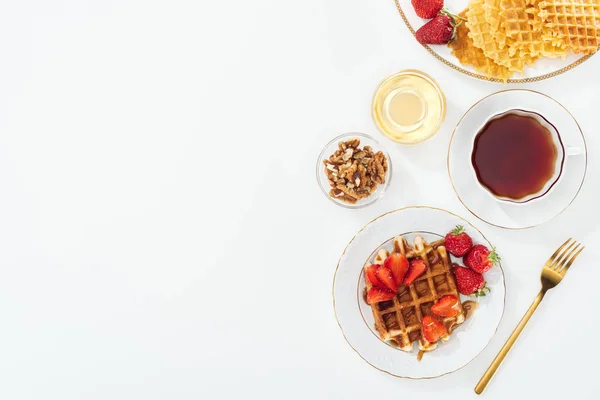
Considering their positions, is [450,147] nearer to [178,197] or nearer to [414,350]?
[414,350]

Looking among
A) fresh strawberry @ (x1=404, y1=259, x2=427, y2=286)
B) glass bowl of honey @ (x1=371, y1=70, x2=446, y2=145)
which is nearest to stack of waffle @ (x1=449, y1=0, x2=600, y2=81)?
glass bowl of honey @ (x1=371, y1=70, x2=446, y2=145)

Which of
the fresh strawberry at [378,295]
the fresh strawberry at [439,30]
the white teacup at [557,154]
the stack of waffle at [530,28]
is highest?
the fresh strawberry at [439,30]

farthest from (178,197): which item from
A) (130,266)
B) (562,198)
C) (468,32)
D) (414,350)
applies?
(562,198)

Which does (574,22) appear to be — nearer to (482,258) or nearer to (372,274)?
(482,258)

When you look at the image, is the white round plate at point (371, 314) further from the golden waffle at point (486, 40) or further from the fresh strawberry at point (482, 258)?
the golden waffle at point (486, 40)

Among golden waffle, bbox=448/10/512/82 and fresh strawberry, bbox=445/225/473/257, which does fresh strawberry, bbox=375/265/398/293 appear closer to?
fresh strawberry, bbox=445/225/473/257

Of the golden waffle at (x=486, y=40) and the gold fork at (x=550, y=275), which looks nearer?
the golden waffle at (x=486, y=40)

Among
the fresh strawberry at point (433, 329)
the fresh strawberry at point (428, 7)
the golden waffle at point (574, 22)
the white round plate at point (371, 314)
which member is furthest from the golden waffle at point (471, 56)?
the fresh strawberry at point (433, 329)

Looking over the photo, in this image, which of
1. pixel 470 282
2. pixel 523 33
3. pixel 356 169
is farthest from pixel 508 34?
pixel 470 282
